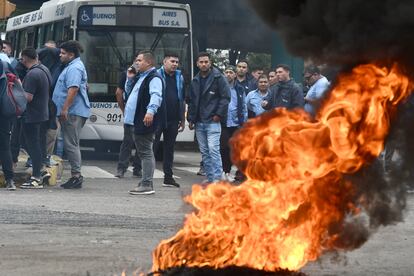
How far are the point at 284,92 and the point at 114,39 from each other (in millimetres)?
6381

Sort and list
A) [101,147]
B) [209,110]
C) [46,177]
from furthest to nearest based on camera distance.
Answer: [101,147], [46,177], [209,110]

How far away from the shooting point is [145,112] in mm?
12508

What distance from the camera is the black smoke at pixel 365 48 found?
604 cm

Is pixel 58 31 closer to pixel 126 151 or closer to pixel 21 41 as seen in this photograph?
pixel 21 41

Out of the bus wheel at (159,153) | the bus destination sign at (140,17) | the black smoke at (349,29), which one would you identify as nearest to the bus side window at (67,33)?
the bus destination sign at (140,17)

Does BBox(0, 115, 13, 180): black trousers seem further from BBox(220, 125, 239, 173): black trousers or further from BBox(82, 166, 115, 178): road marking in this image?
BBox(220, 125, 239, 173): black trousers

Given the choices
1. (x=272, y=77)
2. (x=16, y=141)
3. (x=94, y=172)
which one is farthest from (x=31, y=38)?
(x=272, y=77)

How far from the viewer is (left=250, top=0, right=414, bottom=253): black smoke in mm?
6039

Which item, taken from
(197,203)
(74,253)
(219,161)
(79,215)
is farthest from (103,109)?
(197,203)

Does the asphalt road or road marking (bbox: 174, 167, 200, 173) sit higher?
the asphalt road

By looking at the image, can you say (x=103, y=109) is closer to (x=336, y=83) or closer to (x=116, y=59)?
(x=116, y=59)

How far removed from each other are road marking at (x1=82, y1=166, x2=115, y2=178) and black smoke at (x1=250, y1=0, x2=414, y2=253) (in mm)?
9448

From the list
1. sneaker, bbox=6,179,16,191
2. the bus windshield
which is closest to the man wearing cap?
sneaker, bbox=6,179,16,191

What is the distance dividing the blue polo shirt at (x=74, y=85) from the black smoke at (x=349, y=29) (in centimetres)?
730
